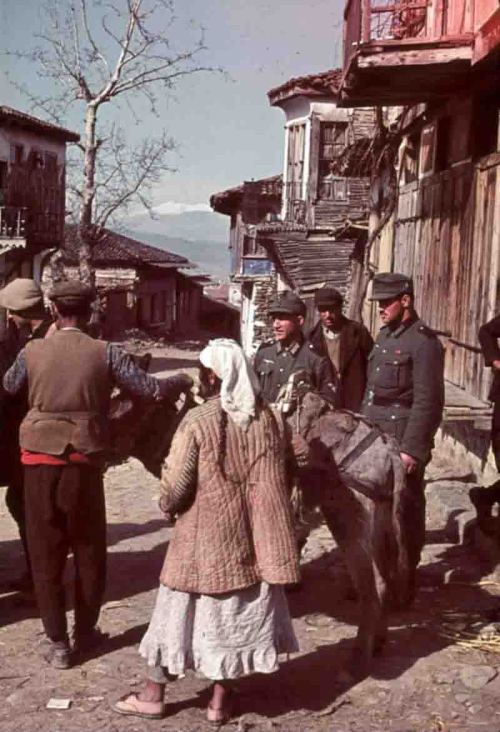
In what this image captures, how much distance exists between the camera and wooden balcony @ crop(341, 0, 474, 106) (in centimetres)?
831

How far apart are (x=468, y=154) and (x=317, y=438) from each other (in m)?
5.01

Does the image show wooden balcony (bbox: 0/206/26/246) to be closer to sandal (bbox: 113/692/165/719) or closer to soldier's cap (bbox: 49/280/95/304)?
soldier's cap (bbox: 49/280/95/304)

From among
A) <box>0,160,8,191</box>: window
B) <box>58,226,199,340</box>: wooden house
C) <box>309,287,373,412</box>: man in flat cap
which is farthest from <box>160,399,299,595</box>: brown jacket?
<box>58,226,199,340</box>: wooden house

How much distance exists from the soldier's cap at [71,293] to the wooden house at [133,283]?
31316 millimetres

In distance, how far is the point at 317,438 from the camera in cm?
525

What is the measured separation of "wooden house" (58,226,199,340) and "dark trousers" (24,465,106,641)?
31.3m

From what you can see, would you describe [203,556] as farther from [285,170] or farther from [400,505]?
[285,170]

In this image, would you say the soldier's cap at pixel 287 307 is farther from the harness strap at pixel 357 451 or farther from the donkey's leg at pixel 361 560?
the donkey's leg at pixel 361 560

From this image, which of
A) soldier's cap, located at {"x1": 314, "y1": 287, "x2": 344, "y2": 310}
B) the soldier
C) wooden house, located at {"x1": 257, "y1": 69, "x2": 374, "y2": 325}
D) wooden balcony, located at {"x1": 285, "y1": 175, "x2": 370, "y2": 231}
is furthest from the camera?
wooden balcony, located at {"x1": 285, "y1": 175, "x2": 370, "y2": 231}

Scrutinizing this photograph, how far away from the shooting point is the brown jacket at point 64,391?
512 centimetres

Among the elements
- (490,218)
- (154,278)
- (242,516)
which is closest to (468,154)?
(490,218)

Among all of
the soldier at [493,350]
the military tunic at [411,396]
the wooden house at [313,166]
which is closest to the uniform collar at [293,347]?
Answer: the military tunic at [411,396]

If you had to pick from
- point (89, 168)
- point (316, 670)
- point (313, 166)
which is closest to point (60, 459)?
point (316, 670)

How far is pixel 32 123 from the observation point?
34844 millimetres
